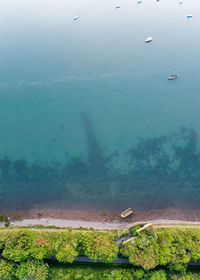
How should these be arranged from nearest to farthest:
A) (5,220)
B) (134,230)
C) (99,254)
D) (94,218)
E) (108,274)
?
(99,254)
(108,274)
(134,230)
(5,220)
(94,218)

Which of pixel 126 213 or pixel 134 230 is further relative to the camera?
pixel 126 213

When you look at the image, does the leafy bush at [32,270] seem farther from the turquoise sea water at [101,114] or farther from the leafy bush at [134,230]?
the leafy bush at [134,230]

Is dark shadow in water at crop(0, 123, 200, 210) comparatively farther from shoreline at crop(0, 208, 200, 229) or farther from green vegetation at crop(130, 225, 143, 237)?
green vegetation at crop(130, 225, 143, 237)

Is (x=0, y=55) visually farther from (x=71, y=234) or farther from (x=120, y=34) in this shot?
(x=71, y=234)

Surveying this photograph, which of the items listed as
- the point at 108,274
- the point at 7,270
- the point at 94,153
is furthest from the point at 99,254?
the point at 94,153

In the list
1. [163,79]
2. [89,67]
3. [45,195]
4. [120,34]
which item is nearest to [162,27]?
[120,34]

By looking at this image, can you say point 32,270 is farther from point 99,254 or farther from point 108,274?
point 108,274

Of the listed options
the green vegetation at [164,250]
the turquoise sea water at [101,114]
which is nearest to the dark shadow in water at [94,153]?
the turquoise sea water at [101,114]
